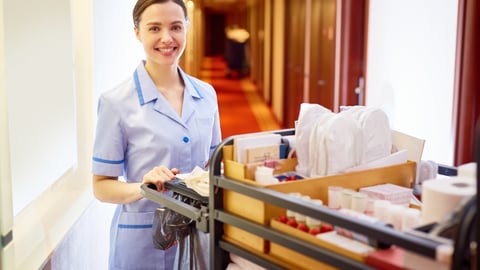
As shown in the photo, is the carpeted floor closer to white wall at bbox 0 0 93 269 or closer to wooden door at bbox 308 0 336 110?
wooden door at bbox 308 0 336 110

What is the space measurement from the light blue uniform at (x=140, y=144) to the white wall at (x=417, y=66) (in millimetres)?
1797

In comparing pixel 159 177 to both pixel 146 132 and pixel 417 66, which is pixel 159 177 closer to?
pixel 146 132

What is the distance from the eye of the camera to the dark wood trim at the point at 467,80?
9.98 feet

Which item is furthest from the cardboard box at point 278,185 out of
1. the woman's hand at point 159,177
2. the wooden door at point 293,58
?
the wooden door at point 293,58

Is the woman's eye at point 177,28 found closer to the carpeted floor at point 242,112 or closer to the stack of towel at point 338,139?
the stack of towel at point 338,139

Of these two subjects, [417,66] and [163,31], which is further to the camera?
[417,66]

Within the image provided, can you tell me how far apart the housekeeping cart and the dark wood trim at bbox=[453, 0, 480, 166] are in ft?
5.55

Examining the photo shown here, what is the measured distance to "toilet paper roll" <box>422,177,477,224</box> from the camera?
109cm

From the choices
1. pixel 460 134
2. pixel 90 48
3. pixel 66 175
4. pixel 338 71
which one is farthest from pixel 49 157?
pixel 338 71

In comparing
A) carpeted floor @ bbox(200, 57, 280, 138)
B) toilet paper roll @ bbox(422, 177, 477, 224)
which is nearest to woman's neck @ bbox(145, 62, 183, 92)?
toilet paper roll @ bbox(422, 177, 477, 224)

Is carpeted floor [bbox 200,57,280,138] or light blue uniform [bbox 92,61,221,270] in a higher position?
light blue uniform [bbox 92,61,221,270]

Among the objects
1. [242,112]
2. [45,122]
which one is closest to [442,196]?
[45,122]

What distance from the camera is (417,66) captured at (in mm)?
3734

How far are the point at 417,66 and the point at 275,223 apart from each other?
2747mm
